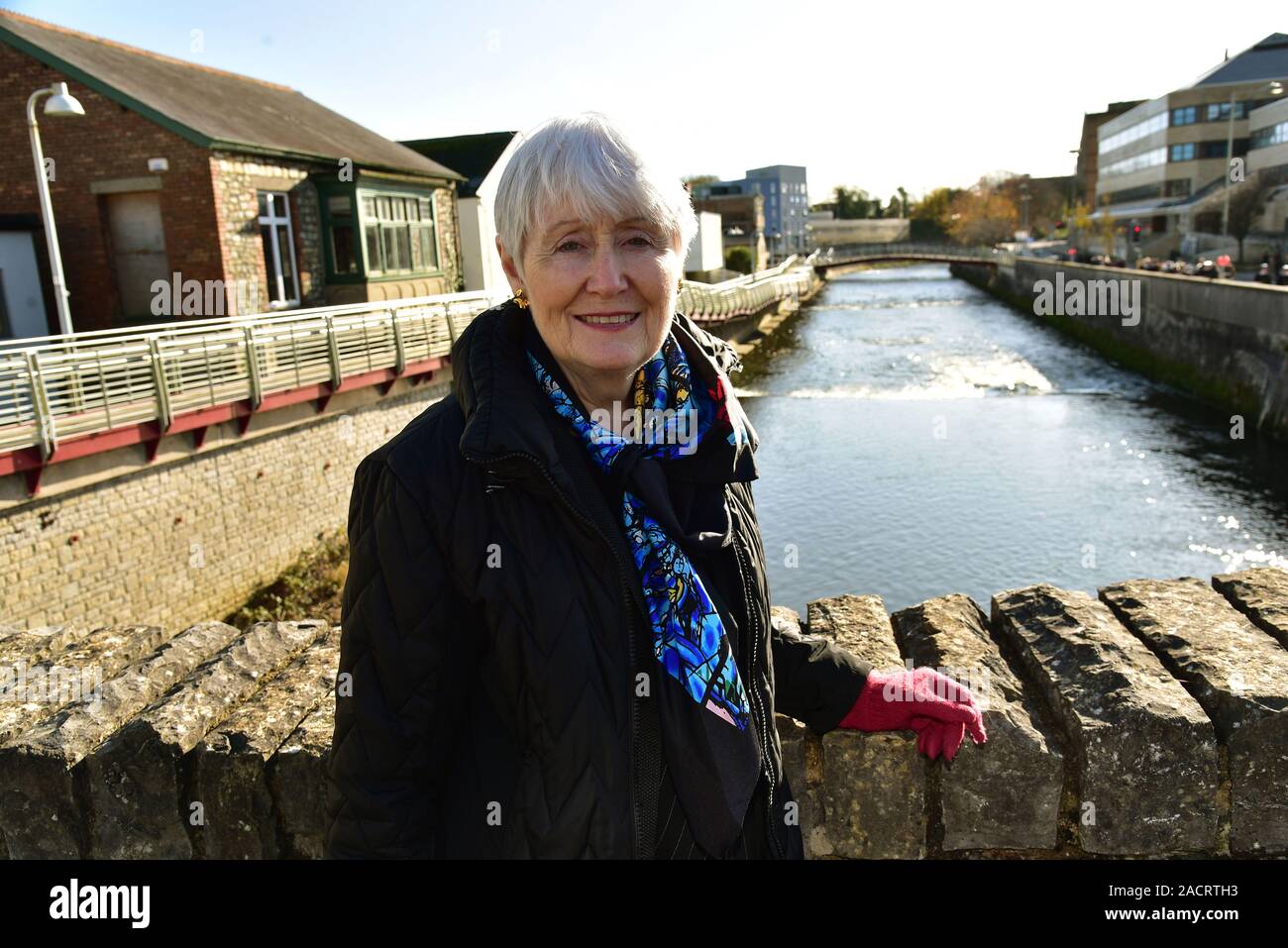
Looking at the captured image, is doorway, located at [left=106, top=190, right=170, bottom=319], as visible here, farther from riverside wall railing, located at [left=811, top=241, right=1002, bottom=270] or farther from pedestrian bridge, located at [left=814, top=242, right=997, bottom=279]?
pedestrian bridge, located at [left=814, top=242, right=997, bottom=279]

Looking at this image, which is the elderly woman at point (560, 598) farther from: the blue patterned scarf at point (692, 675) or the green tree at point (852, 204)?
the green tree at point (852, 204)

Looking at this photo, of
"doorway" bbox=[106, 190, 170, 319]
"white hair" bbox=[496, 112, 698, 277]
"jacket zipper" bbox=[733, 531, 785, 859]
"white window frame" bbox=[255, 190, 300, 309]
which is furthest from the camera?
"white window frame" bbox=[255, 190, 300, 309]

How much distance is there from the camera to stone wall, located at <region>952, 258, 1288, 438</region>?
77.0ft

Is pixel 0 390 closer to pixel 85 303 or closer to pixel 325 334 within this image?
pixel 325 334

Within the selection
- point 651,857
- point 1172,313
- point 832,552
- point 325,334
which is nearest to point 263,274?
point 325,334

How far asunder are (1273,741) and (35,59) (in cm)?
2209

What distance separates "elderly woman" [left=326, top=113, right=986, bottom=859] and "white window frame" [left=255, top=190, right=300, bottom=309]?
19880mm

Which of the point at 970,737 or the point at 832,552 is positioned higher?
the point at 970,737

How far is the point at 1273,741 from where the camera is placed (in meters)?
2.19

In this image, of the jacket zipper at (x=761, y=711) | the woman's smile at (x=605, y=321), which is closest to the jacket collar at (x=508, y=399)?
the woman's smile at (x=605, y=321)

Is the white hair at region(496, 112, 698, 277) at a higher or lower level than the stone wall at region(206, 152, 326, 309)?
lower

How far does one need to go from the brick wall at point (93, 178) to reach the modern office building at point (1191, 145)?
56861 mm

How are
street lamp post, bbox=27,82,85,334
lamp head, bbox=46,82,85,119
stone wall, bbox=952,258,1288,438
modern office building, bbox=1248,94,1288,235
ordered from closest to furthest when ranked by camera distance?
1. lamp head, bbox=46,82,85,119
2. street lamp post, bbox=27,82,85,334
3. stone wall, bbox=952,258,1288,438
4. modern office building, bbox=1248,94,1288,235

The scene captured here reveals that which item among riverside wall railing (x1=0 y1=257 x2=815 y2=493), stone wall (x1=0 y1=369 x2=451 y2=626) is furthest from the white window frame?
stone wall (x1=0 y1=369 x2=451 y2=626)
